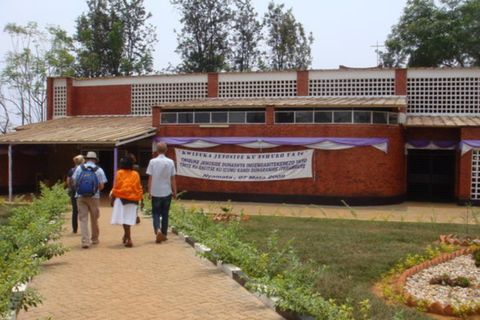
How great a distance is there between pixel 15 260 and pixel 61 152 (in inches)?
805

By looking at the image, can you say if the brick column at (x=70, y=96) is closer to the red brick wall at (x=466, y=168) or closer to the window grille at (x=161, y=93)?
the window grille at (x=161, y=93)

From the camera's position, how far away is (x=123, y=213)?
8.79 metres

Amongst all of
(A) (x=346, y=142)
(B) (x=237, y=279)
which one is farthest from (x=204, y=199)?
(B) (x=237, y=279)

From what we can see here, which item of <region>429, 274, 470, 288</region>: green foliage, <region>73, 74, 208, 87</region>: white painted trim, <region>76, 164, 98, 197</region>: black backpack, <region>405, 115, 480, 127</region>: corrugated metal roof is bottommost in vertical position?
<region>429, 274, 470, 288</region>: green foliage

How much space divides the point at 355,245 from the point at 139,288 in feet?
14.8

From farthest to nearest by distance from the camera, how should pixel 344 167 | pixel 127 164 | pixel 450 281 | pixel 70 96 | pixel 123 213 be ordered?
pixel 70 96
pixel 344 167
pixel 127 164
pixel 123 213
pixel 450 281

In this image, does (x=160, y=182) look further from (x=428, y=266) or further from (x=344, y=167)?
(x=344, y=167)

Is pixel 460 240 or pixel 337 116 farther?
pixel 337 116

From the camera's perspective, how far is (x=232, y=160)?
1991 centimetres

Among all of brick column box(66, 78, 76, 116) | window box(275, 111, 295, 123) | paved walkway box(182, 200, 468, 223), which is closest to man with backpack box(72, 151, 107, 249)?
paved walkway box(182, 200, 468, 223)

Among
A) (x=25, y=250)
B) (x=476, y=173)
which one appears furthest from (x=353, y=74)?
(x=25, y=250)

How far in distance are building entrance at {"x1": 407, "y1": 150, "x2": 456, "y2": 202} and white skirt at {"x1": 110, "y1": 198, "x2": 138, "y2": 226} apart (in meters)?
16.0

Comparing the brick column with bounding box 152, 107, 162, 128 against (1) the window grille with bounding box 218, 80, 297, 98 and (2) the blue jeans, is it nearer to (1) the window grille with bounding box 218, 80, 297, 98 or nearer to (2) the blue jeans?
(1) the window grille with bounding box 218, 80, 297, 98

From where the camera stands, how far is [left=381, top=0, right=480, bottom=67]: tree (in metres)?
35.3
